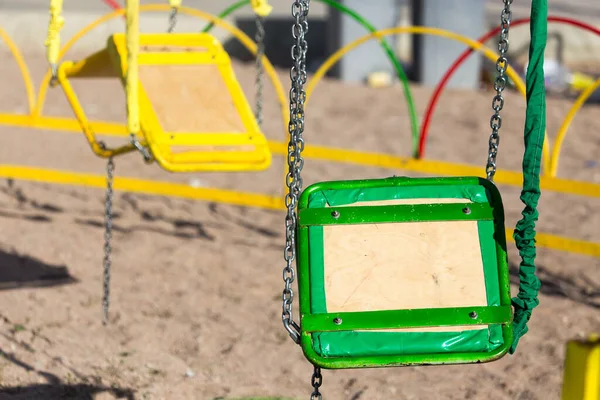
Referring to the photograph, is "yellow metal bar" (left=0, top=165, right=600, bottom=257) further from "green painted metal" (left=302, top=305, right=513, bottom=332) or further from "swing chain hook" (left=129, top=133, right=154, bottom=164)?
"green painted metal" (left=302, top=305, right=513, bottom=332)

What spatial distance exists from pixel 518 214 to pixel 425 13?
3.93 m

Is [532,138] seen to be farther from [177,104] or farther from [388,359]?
[177,104]

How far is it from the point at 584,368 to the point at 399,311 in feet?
2.90

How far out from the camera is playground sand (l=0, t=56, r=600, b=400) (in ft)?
13.4

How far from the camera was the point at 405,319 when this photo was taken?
273 cm

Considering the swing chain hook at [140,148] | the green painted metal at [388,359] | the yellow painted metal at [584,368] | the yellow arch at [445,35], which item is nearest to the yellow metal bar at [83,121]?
the swing chain hook at [140,148]

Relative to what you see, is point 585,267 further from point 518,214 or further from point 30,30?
point 30,30

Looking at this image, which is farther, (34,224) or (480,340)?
(34,224)

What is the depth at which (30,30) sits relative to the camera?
1046cm

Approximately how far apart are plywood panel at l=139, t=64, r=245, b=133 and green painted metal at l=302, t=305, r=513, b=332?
68.7 inches

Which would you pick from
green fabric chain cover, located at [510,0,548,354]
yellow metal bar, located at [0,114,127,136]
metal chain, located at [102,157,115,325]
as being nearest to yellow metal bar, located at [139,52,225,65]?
metal chain, located at [102,157,115,325]

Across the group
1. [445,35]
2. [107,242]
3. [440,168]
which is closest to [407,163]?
[440,168]

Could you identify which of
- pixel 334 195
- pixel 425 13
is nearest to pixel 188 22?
pixel 425 13

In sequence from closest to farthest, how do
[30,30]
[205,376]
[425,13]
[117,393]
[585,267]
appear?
[117,393]
[205,376]
[585,267]
[425,13]
[30,30]
